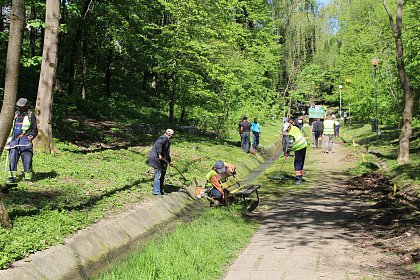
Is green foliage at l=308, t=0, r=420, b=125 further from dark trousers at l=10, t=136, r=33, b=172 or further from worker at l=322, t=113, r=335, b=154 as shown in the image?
dark trousers at l=10, t=136, r=33, b=172

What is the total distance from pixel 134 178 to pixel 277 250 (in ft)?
21.6

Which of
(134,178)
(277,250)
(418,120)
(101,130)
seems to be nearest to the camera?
(277,250)

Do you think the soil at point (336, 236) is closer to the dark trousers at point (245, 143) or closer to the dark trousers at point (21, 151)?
the dark trousers at point (21, 151)

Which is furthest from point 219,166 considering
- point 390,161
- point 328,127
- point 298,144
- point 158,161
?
point 328,127

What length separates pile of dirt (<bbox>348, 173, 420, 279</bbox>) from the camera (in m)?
6.54

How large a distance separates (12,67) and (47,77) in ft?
23.6

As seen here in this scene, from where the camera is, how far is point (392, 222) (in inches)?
353

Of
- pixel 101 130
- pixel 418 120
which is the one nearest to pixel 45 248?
pixel 101 130

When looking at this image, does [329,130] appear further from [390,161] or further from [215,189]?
[215,189]

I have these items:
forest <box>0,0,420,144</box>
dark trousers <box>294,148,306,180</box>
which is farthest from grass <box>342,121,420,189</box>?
dark trousers <box>294,148,306,180</box>

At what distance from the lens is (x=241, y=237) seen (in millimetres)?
8594

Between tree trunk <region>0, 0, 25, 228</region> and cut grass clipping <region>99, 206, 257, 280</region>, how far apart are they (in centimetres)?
236

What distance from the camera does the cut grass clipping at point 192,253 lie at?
644cm

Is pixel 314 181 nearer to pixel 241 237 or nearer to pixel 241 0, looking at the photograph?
pixel 241 237
